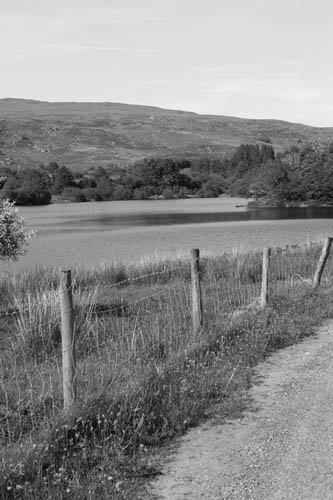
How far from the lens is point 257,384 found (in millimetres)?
6980

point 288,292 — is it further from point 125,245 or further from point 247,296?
point 125,245

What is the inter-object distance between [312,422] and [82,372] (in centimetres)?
247

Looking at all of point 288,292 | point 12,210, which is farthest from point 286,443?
point 12,210

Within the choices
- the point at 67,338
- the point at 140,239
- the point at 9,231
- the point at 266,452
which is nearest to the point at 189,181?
the point at 140,239

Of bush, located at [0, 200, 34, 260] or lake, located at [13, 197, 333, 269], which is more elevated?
bush, located at [0, 200, 34, 260]

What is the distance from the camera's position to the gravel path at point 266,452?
441cm

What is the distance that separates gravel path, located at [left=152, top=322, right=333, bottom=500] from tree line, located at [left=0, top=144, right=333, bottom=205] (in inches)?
2809

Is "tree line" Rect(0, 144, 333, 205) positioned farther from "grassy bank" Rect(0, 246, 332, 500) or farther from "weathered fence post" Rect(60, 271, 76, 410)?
"weathered fence post" Rect(60, 271, 76, 410)

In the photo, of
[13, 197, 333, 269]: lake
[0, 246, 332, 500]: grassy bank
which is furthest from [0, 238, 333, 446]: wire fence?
[13, 197, 333, 269]: lake

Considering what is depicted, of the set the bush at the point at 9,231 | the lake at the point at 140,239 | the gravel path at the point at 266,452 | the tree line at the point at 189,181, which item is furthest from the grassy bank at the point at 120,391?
the tree line at the point at 189,181

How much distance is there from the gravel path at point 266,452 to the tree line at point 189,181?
234ft

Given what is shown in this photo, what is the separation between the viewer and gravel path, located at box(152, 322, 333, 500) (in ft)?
14.5

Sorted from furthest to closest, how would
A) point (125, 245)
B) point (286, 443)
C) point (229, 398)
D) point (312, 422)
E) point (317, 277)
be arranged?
point (125, 245) → point (317, 277) → point (229, 398) → point (312, 422) → point (286, 443)

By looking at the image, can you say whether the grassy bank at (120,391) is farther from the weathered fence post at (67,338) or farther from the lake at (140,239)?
the lake at (140,239)
